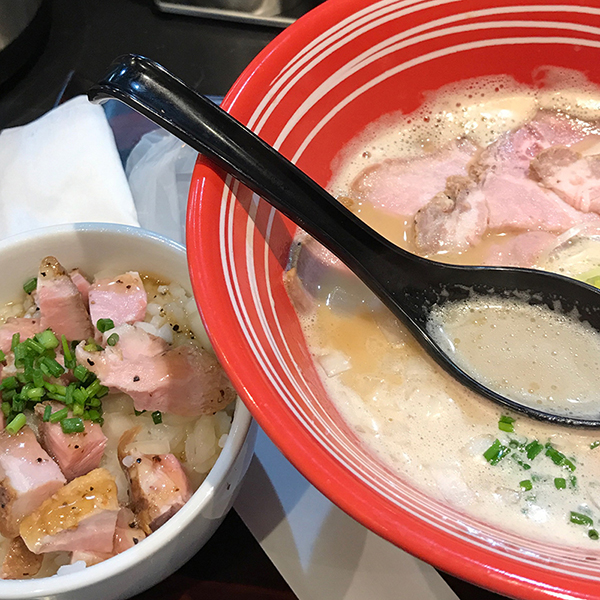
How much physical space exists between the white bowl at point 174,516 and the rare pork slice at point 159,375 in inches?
1.9

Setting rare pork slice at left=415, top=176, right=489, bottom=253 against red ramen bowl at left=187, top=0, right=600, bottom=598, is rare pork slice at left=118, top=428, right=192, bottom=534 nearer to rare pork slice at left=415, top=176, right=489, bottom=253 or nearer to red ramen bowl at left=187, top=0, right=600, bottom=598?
red ramen bowl at left=187, top=0, right=600, bottom=598

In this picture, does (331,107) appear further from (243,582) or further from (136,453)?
(243,582)

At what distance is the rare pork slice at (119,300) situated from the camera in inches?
33.8

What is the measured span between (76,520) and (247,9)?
129 cm

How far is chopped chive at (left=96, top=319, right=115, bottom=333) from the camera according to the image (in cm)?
83

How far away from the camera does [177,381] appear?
0.78 metres

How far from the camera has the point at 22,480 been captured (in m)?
0.72

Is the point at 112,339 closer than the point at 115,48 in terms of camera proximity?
Yes

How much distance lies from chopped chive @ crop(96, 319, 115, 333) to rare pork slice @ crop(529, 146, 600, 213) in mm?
649

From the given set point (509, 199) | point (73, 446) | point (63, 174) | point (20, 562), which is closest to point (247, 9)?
point (63, 174)

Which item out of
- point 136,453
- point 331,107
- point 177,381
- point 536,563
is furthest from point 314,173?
point 536,563

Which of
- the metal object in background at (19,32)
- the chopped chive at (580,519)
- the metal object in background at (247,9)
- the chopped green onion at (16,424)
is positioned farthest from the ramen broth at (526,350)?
the metal object in background at (19,32)

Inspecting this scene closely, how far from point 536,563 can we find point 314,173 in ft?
1.80

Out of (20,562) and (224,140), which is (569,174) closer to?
(224,140)
